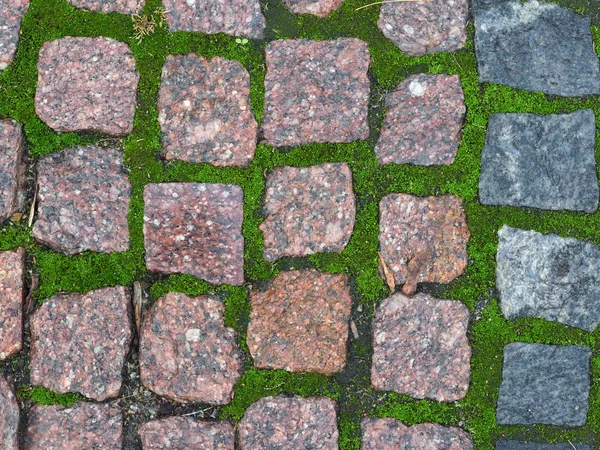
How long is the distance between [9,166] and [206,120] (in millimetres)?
853

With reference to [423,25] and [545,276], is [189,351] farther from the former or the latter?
[423,25]

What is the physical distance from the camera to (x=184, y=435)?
8.36 feet

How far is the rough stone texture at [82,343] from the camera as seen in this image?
99.2 inches

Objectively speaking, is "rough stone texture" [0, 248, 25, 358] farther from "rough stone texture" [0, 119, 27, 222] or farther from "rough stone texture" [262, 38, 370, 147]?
"rough stone texture" [262, 38, 370, 147]

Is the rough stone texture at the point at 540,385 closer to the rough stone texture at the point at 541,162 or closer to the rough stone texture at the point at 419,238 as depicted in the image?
the rough stone texture at the point at 419,238

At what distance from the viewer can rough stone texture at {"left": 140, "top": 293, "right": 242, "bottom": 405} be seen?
8.32ft

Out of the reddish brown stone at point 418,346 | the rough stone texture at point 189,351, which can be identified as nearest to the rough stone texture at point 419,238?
the reddish brown stone at point 418,346

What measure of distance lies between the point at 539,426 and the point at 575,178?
1119 millimetres

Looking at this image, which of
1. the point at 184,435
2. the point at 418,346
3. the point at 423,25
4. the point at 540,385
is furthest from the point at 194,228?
the point at 540,385

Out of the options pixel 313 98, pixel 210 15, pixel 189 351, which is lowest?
pixel 189 351

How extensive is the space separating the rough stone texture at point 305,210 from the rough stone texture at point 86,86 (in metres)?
0.72

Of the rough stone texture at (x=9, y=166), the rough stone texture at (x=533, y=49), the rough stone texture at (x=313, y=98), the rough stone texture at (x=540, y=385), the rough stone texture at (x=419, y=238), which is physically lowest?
the rough stone texture at (x=540, y=385)

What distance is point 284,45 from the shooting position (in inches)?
103

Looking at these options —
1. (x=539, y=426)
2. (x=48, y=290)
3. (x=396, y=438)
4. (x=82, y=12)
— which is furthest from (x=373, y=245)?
(x=82, y=12)
